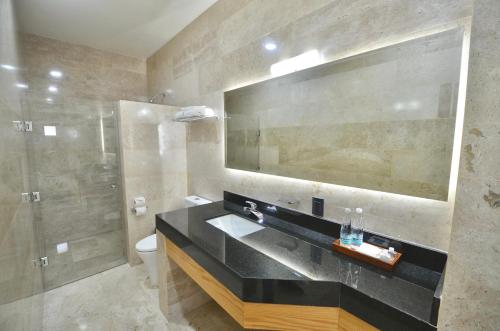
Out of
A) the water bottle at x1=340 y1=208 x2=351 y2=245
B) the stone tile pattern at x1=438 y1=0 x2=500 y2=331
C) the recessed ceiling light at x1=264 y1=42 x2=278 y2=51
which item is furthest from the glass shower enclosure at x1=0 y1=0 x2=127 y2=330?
the stone tile pattern at x1=438 y1=0 x2=500 y2=331

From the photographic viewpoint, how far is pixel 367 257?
1.04 metres

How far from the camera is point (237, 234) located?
155 centimetres

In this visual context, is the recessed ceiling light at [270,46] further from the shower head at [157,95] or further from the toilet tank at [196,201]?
the shower head at [157,95]

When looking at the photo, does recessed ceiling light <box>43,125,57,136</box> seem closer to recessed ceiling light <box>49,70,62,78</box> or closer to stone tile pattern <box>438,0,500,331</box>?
recessed ceiling light <box>49,70,62,78</box>

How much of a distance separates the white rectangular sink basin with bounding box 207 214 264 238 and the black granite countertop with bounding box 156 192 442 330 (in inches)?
6.8

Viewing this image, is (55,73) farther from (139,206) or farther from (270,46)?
(270,46)

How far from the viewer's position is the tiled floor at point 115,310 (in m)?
1.71

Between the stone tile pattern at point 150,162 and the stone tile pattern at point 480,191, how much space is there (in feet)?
8.37

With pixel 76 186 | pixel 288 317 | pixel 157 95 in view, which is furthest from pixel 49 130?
pixel 288 317

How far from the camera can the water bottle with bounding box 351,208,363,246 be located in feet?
3.80

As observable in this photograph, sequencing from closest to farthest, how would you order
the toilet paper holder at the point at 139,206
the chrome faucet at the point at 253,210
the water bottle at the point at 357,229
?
the water bottle at the point at 357,229 < the chrome faucet at the point at 253,210 < the toilet paper holder at the point at 139,206

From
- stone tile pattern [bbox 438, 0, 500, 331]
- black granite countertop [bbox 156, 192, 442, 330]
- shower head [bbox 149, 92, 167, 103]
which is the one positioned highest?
shower head [bbox 149, 92, 167, 103]

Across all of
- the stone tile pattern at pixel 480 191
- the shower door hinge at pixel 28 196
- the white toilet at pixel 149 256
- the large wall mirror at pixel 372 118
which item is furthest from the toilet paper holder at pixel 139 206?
the stone tile pattern at pixel 480 191

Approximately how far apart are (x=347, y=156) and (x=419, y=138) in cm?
34
